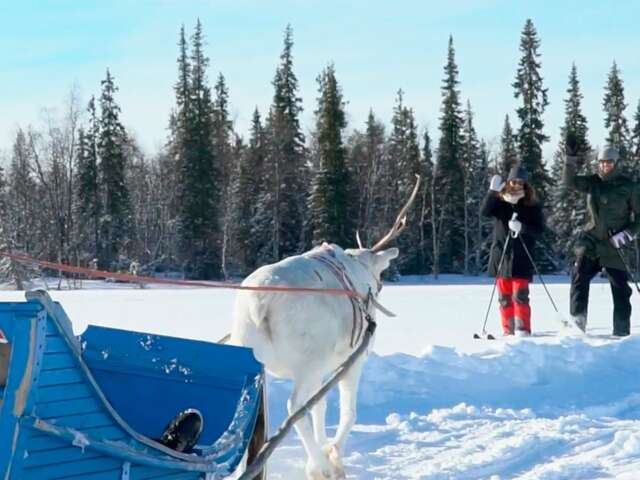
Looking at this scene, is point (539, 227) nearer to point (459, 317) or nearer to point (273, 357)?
point (459, 317)

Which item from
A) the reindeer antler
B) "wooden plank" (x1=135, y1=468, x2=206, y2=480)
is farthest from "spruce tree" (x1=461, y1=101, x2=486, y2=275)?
"wooden plank" (x1=135, y1=468, x2=206, y2=480)

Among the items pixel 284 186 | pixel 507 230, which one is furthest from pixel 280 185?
pixel 507 230

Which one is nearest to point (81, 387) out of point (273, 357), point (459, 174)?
point (273, 357)

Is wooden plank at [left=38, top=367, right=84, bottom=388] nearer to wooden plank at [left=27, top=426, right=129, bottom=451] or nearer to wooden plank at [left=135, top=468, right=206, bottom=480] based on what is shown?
wooden plank at [left=27, top=426, right=129, bottom=451]

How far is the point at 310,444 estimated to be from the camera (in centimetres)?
495

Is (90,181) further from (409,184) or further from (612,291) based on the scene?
(612,291)

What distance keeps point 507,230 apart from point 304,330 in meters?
5.72

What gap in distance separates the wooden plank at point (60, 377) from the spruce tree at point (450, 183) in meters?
45.4

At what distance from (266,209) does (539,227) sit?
123ft

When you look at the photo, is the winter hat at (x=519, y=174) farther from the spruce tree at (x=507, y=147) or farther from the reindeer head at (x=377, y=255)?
the spruce tree at (x=507, y=147)

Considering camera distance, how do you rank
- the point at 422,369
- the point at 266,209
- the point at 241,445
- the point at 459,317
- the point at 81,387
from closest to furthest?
the point at 81,387 → the point at 241,445 → the point at 422,369 → the point at 459,317 → the point at 266,209

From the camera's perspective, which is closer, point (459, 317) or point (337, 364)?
point (337, 364)

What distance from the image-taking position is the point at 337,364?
5.45 metres

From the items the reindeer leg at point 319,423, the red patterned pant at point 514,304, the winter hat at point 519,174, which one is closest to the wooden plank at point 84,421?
the reindeer leg at point 319,423
